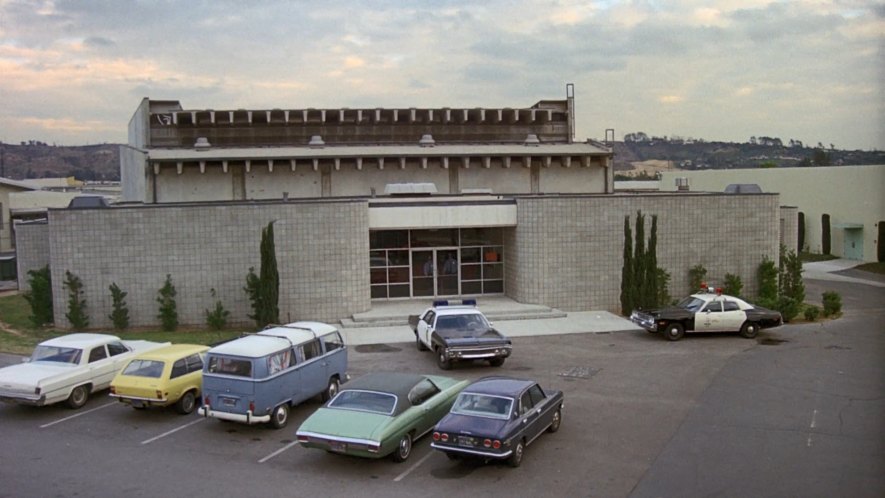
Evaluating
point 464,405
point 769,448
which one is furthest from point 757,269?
point 464,405

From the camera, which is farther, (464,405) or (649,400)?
(649,400)

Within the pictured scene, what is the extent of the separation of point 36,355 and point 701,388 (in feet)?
46.8

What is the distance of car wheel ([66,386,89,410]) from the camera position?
50.6 ft

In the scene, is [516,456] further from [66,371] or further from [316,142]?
[316,142]

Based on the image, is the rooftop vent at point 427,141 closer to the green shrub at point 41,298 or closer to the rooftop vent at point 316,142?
the rooftop vent at point 316,142

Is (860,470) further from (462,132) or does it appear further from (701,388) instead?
(462,132)

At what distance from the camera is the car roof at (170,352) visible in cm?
1516

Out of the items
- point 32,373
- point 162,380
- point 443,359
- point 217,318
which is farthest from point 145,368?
point 217,318

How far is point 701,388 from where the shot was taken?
16.5 metres

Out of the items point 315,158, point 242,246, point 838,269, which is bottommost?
point 838,269

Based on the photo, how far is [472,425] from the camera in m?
11.9

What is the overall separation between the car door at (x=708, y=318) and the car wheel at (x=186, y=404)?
14046 millimetres

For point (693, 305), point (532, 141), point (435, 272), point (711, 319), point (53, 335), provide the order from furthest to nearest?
1. point (532, 141)
2. point (435, 272)
3. point (53, 335)
4. point (693, 305)
5. point (711, 319)

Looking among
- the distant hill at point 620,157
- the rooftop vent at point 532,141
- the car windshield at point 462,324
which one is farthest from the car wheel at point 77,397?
the distant hill at point 620,157
